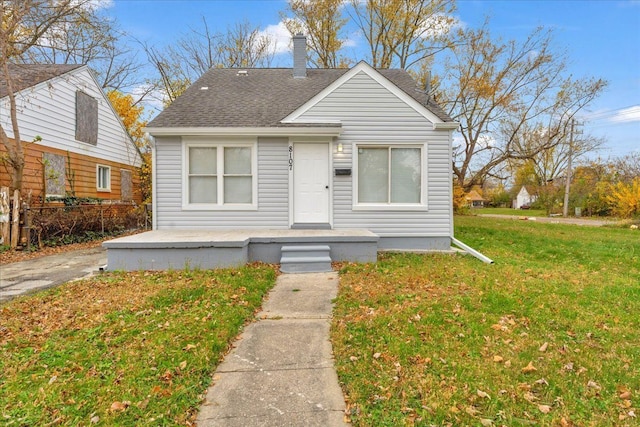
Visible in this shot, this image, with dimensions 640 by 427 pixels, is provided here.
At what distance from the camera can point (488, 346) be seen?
10.5 ft

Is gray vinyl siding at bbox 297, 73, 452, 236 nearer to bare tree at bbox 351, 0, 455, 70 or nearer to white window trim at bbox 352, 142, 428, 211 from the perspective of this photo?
white window trim at bbox 352, 142, 428, 211

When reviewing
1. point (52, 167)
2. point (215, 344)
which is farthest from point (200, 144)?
point (52, 167)

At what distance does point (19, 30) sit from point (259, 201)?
26.7 feet

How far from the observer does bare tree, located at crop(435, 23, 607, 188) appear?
16.4m

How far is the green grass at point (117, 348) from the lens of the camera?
7.59ft

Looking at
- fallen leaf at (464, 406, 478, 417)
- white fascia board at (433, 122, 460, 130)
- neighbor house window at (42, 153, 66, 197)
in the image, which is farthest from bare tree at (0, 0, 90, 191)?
fallen leaf at (464, 406, 478, 417)

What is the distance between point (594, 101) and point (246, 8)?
17761 mm

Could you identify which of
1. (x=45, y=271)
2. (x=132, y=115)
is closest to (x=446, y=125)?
(x=45, y=271)

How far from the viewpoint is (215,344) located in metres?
3.23

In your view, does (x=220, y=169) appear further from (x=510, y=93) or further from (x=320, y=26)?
(x=510, y=93)

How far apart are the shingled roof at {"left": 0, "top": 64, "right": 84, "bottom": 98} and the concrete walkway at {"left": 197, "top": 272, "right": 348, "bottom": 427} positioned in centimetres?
1063

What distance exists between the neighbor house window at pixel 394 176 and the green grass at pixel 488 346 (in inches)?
95.6

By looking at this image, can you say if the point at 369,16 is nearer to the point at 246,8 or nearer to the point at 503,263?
the point at 246,8

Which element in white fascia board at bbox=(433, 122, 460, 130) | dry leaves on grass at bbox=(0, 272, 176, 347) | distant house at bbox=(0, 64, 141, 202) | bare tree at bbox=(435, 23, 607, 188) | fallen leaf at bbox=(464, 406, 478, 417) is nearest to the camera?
fallen leaf at bbox=(464, 406, 478, 417)
